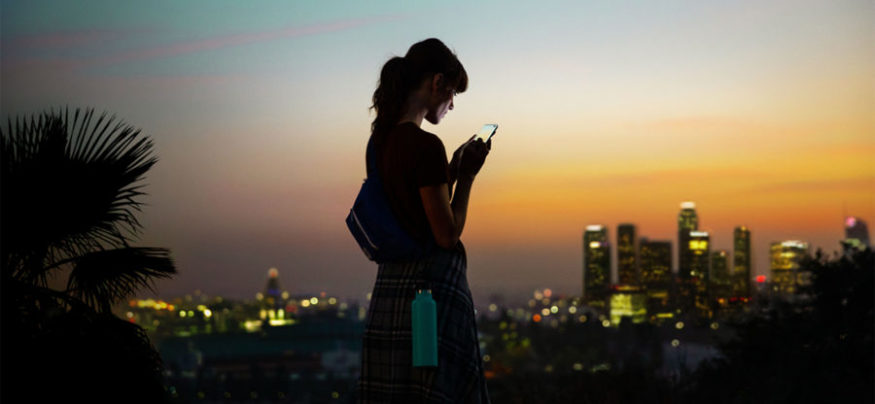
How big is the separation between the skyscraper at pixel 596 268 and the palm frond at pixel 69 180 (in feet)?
33.6

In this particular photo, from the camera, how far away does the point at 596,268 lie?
14219 mm

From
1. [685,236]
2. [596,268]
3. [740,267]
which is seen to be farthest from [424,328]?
[596,268]

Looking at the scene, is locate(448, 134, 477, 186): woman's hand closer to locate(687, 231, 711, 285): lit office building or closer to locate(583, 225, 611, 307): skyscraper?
locate(687, 231, 711, 285): lit office building

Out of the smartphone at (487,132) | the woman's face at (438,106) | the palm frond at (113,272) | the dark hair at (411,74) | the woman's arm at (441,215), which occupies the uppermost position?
the dark hair at (411,74)

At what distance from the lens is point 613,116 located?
23.8 m

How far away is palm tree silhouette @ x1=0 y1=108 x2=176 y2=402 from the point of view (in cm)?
313

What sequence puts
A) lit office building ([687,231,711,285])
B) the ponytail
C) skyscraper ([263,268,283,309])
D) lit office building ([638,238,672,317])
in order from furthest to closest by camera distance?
1. skyscraper ([263,268,283,309])
2. lit office building ([638,238,672,317])
3. lit office building ([687,231,711,285])
4. the ponytail

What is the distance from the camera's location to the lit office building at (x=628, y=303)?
1190cm

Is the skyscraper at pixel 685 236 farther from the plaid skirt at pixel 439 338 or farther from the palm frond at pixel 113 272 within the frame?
the plaid skirt at pixel 439 338

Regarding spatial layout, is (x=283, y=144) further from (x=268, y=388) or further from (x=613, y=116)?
(x=268, y=388)

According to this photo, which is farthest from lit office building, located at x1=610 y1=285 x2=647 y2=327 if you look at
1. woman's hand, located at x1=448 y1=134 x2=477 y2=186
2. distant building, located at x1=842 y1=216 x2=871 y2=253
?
woman's hand, located at x1=448 y1=134 x2=477 y2=186

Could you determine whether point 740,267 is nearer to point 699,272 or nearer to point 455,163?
point 699,272

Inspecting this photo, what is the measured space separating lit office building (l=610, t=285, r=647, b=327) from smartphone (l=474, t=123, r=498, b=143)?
9805 millimetres

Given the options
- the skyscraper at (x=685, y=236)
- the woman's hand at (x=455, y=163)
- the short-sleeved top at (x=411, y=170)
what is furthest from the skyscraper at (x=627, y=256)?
the short-sleeved top at (x=411, y=170)
